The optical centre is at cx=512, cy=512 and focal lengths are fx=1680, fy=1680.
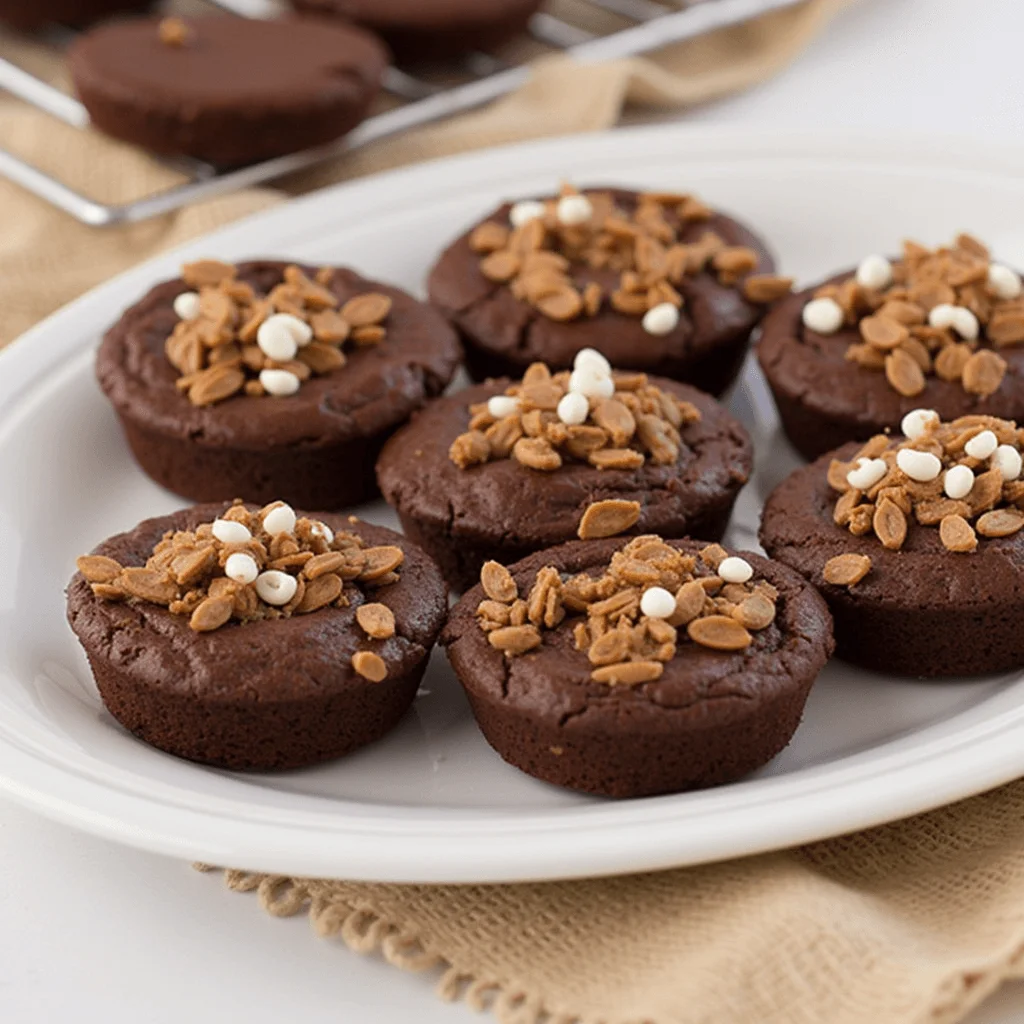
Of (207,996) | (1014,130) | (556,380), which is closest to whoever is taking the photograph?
(207,996)

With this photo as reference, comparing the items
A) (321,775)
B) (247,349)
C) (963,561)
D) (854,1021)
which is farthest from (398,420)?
(854,1021)

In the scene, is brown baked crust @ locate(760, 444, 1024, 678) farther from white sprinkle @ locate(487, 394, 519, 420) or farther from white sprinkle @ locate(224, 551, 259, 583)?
white sprinkle @ locate(224, 551, 259, 583)

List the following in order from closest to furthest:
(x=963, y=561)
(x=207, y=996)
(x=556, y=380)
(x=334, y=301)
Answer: (x=207, y=996) < (x=963, y=561) < (x=556, y=380) < (x=334, y=301)

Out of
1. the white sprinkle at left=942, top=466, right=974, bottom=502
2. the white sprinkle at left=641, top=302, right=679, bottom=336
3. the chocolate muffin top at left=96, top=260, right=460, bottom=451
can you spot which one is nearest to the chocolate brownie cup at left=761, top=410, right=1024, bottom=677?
the white sprinkle at left=942, top=466, right=974, bottom=502

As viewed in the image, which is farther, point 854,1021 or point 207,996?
point 207,996

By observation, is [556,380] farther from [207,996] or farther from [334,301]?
[207,996]

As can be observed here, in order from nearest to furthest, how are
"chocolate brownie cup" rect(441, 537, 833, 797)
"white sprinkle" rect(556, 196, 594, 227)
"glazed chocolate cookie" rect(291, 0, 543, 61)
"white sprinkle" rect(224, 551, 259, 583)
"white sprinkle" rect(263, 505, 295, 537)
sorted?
"chocolate brownie cup" rect(441, 537, 833, 797), "white sprinkle" rect(224, 551, 259, 583), "white sprinkle" rect(263, 505, 295, 537), "white sprinkle" rect(556, 196, 594, 227), "glazed chocolate cookie" rect(291, 0, 543, 61)

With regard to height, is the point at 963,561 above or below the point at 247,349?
above

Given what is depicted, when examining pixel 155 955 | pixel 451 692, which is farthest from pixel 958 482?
pixel 155 955
